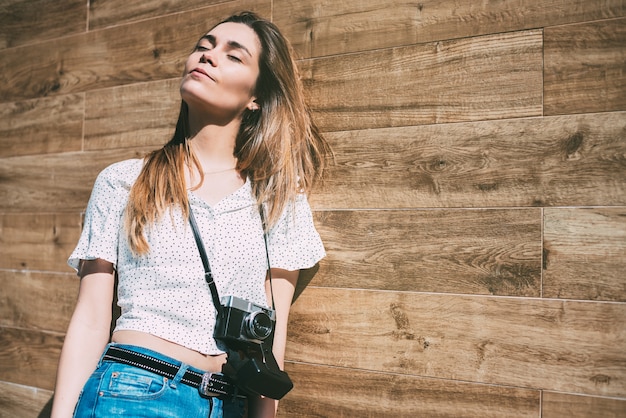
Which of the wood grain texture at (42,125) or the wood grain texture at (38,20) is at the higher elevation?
the wood grain texture at (38,20)

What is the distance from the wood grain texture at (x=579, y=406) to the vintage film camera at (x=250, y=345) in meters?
0.62

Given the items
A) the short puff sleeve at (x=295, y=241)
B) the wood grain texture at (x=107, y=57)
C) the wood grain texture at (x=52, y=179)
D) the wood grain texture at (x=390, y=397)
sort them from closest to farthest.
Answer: the wood grain texture at (x=390, y=397), the short puff sleeve at (x=295, y=241), the wood grain texture at (x=107, y=57), the wood grain texture at (x=52, y=179)

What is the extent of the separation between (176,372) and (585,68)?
1214 mm

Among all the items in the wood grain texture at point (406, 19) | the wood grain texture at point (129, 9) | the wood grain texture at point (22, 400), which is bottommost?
the wood grain texture at point (22, 400)

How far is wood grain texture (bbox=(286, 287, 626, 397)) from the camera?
149cm

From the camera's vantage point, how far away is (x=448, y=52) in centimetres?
168

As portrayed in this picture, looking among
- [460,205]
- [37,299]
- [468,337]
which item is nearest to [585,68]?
[460,205]

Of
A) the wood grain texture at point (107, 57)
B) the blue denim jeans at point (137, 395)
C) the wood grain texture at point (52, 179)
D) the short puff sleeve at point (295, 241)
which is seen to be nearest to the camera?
the blue denim jeans at point (137, 395)

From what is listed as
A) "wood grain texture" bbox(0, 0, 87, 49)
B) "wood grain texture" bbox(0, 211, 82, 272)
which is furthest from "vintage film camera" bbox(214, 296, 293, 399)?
"wood grain texture" bbox(0, 0, 87, 49)

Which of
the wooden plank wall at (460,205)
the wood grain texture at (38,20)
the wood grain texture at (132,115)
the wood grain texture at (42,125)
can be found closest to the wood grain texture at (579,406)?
the wooden plank wall at (460,205)

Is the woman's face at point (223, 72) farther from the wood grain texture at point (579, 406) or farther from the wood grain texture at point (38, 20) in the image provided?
the wood grain texture at point (579, 406)

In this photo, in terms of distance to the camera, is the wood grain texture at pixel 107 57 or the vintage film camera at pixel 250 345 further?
the wood grain texture at pixel 107 57

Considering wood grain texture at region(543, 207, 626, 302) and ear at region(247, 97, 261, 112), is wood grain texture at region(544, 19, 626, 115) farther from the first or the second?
ear at region(247, 97, 261, 112)

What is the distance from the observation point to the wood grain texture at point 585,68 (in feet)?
4.95
